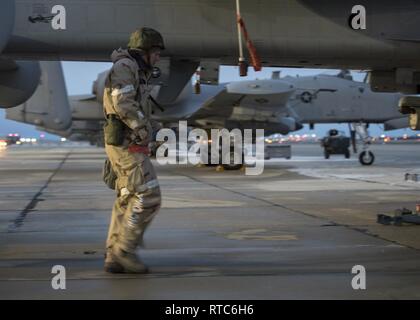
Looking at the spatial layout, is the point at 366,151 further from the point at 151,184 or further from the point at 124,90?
the point at 124,90

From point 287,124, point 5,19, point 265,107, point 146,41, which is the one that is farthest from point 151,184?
point 287,124

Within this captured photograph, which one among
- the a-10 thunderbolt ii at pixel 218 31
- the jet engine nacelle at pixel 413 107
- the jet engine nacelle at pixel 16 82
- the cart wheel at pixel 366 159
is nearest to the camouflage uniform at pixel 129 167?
the a-10 thunderbolt ii at pixel 218 31

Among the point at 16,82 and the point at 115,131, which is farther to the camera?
the point at 16,82

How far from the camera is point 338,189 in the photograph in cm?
1391

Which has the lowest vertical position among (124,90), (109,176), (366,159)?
(366,159)

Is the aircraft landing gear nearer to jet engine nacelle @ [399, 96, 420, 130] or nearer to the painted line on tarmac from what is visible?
the painted line on tarmac

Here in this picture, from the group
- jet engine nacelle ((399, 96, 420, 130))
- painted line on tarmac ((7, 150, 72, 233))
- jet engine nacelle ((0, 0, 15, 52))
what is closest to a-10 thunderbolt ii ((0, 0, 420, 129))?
jet engine nacelle ((399, 96, 420, 130))

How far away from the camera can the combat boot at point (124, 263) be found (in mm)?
5223

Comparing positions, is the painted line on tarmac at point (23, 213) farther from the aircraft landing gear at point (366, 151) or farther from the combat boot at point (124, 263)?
the aircraft landing gear at point (366, 151)

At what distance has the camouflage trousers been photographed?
516cm

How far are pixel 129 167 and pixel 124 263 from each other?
0.75m

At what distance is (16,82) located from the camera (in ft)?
31.3

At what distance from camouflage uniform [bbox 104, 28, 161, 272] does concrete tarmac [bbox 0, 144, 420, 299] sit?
0.75 feet

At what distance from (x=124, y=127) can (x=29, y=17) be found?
11.0 ft
